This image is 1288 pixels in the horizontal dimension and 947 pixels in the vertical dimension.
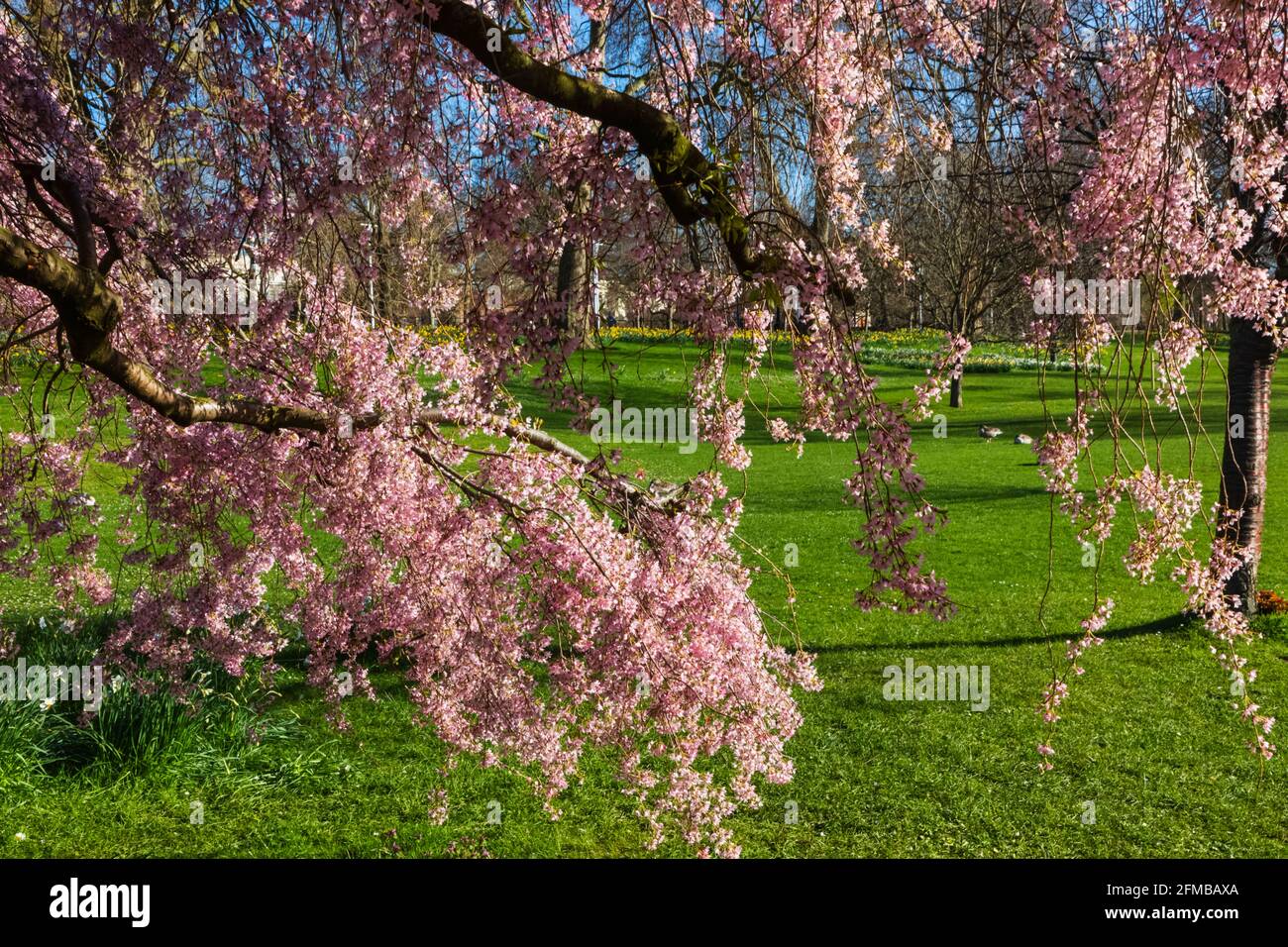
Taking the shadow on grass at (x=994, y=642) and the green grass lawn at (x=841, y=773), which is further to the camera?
the shadow on grass at (x=994, y=642)

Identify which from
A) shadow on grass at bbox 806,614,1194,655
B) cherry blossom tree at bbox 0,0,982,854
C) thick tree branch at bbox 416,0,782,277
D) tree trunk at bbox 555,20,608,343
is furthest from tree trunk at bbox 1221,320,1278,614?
tree trunk at bbox 555,20,608,343

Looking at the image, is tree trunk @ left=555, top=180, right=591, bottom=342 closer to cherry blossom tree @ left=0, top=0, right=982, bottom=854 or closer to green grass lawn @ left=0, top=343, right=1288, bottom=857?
cherry blossom tree @ left=0, top=0, right=982, bottom=854

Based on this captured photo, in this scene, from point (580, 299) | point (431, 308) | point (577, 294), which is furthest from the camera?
point (431, 308)

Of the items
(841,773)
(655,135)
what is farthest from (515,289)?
(841,773)

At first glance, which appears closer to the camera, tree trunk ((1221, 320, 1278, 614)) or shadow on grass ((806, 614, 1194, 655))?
tree trunk ((1221, 320, 1278, 614))

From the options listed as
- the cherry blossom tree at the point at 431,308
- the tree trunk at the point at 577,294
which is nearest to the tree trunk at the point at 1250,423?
the cherry blossom tree at the point at 431,308

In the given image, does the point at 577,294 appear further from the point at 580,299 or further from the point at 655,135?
the point at 655,135

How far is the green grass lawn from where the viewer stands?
5.38 m

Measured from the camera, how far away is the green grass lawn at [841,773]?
17.6 ft

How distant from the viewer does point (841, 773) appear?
637 centimetres

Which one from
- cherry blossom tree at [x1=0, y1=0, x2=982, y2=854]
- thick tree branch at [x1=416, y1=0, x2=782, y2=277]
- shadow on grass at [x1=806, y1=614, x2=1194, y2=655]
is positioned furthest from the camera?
shadow on grass at [x1=806, y1=614, x2=1194, y2=655]

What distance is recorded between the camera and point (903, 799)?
238 inches

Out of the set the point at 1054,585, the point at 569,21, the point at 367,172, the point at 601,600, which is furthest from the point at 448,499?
the point at 1054,585

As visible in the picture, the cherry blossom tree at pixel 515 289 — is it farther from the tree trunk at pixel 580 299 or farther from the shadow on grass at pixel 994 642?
the shadow on grass at pixel 994 642
